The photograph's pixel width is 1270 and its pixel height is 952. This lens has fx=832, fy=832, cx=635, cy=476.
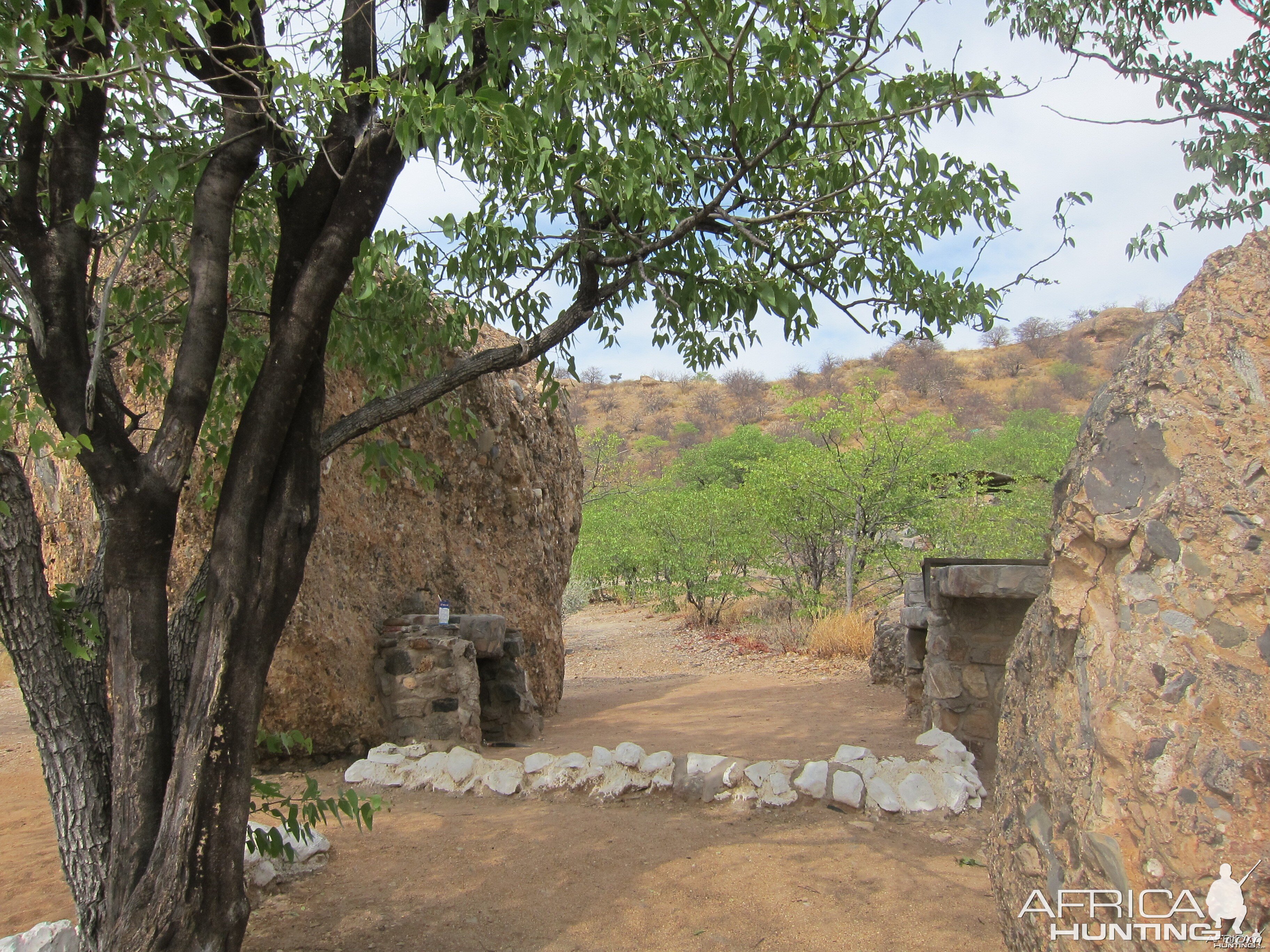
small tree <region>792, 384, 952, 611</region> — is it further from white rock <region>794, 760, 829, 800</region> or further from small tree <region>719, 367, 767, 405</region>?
small tree <region>719, 367, 767, 405</region>

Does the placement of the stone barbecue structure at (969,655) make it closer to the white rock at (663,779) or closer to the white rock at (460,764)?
the white rock at (663,779)

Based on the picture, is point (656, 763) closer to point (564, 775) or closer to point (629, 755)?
point (629, 755)

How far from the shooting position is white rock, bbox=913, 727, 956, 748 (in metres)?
5.39

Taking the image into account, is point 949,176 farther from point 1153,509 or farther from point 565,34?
point 1153,509

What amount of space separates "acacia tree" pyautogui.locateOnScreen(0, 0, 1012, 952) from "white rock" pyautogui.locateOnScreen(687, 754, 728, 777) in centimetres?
271

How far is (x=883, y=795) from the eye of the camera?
4570 millimetres

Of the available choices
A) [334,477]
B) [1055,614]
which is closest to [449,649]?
[334,477]

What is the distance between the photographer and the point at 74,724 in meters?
2.54

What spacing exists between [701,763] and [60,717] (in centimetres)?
341

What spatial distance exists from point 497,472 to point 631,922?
521 cm

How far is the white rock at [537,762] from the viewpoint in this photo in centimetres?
519

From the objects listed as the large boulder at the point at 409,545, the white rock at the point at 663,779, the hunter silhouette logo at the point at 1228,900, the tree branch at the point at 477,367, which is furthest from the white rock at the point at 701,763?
the hunter silhouette logo at the point at 1228,900

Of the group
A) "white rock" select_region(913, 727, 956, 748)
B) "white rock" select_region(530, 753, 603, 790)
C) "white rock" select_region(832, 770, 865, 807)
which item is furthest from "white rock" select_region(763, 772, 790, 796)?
"white rock" select_region(913, 727, 956, 748)

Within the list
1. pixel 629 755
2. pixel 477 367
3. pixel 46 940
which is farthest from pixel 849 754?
pixel 46 940
